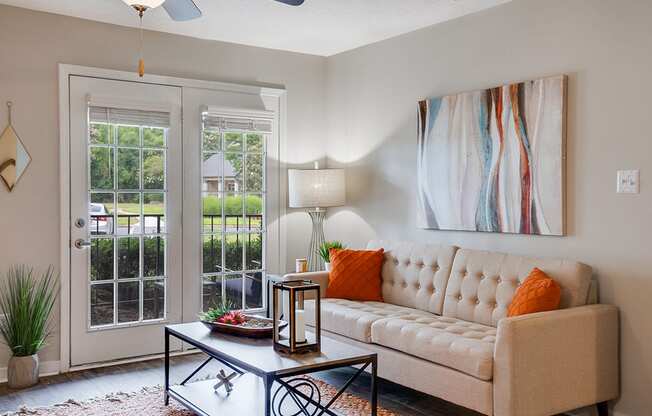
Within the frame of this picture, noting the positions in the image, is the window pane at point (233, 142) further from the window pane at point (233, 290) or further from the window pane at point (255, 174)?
the window pane at point (233, 290)

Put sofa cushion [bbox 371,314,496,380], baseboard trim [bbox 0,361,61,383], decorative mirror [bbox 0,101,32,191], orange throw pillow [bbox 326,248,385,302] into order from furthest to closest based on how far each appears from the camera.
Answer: orange throw pillow [bbox 326,248,385,302] → baseboard trim [bbox 0,361,61,383] → decorative mirror [bbox 0,101,32,191] → sofa cushion [bbox 371,314,496,380]

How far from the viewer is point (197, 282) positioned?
5.03m

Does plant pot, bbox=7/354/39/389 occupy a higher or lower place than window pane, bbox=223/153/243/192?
lower

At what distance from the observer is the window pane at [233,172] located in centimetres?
516

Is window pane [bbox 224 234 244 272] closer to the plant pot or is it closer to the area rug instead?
the area rug

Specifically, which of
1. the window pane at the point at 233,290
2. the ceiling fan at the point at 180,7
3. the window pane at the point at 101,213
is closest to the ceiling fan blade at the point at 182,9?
the ceiling fan at the point at 180,7

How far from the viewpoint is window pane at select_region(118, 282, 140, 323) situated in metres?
4.70

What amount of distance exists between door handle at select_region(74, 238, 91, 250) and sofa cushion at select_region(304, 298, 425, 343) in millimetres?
1577

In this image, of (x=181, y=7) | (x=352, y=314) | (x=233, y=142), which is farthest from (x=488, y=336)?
(x=233, y=142)

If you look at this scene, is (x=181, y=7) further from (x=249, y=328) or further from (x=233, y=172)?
(x=233, y=172)

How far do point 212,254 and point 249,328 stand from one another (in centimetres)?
186

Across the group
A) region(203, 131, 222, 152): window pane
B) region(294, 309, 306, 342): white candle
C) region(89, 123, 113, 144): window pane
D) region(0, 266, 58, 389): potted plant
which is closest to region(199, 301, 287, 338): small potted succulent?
region(294, 309, 306, 342): white candle

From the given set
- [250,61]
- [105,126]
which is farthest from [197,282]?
[250,61]

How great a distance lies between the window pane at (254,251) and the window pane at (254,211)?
0.26ft
